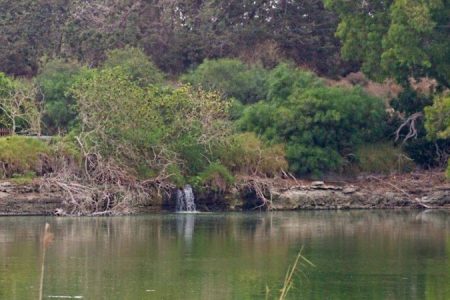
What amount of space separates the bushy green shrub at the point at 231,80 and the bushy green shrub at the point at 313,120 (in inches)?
123

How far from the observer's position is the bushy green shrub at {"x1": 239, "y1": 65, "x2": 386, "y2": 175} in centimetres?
4769

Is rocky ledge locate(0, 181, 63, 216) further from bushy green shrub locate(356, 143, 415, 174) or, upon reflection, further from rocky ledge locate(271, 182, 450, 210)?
bushy green shrub locate(356, 143, 415, 174)

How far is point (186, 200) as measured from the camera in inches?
1752

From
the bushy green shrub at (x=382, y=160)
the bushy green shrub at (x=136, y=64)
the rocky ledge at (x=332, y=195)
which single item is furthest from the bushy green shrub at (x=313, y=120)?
the bushy green shrub at (x=136, y=64)

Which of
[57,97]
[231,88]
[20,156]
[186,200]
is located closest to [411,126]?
[231,88]

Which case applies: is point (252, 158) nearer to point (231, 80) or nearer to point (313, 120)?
point (313, 120)

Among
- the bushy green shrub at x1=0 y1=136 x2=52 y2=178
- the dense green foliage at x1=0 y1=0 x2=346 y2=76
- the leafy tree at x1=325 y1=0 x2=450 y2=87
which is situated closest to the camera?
the bushy green shrub at x1=0 y1=136 x2=52 y2=178

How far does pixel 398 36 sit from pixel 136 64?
1192 cm

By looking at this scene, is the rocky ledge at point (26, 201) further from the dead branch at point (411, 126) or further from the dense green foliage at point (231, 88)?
the dead branch at point (411, 126)

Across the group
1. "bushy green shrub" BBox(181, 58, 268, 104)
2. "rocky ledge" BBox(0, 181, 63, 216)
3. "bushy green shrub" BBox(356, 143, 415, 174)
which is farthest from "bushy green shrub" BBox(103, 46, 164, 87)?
"rocky ledge" BBox(0, 181, 63, 216)

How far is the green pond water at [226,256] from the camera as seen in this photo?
23391 mm

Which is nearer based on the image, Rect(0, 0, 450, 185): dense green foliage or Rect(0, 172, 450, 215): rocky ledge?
Rect(0, 0, 450, 185): dense green foliage

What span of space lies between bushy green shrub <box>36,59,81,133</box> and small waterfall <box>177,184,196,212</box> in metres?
6.25

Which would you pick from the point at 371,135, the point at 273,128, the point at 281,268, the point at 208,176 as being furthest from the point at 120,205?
the point at 281,268
